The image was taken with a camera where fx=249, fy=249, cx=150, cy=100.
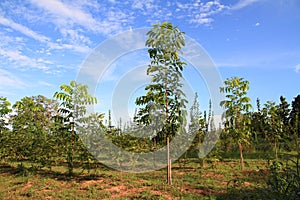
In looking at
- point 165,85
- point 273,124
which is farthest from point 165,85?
point 273,124

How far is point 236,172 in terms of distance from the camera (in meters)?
11.8

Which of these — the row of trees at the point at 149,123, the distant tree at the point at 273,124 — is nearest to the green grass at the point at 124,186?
the row of trees at the point at 149,123

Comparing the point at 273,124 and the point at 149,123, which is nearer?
the point at 149,123

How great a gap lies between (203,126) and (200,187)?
6.03 metres

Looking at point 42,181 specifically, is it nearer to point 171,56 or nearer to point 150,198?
point 150,198

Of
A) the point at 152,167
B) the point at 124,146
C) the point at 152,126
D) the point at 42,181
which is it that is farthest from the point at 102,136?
the point at 152,167

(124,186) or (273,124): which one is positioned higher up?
(273,124)

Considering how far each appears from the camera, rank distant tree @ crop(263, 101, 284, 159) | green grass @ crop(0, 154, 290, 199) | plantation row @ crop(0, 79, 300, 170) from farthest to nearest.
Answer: distant tree @ crop(263, 101, 284, 159)
plantation row @ crop(0, 79, 300, 170)
green grass @ crop(0, 154, 290, 199)

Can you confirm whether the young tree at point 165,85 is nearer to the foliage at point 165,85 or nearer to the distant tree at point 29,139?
the foliage at point 165,85

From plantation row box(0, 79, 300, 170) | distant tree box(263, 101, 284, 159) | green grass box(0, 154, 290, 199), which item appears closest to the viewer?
green grass box(0, 154, 290, 199)

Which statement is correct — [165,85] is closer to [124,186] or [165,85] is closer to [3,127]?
[124,186]

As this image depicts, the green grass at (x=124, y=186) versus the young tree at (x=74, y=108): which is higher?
the young tree at (x=74, y=108)

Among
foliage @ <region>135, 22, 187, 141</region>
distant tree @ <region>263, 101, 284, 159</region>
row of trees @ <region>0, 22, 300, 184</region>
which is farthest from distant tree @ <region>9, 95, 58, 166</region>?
distant tree @ <region>263, 101, 284, 159</region>

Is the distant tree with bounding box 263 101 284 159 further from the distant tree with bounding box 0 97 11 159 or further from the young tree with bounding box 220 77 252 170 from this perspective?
the distant tree with bounding box 0 97 11 159
